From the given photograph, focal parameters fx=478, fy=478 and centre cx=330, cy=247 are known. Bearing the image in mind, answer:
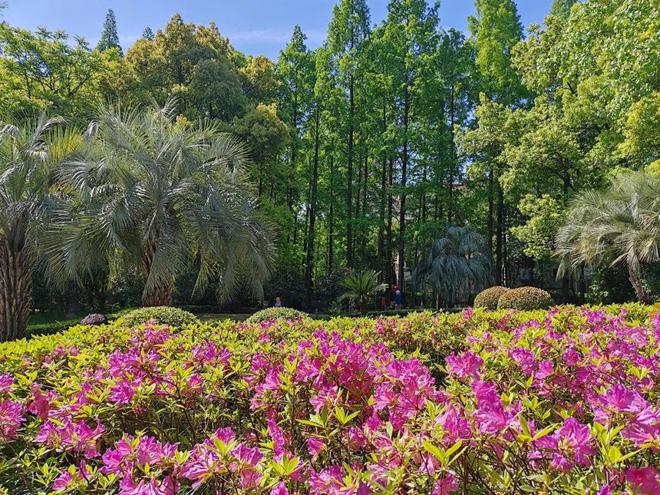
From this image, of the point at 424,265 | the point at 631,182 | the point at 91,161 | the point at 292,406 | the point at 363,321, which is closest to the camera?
the point at 292,406

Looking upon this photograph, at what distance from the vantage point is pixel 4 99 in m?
16.4

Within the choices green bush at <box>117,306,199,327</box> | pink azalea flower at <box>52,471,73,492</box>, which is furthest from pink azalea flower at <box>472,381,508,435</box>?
green bush at <box>117,306,199,327</box>

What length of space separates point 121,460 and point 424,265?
19937mm

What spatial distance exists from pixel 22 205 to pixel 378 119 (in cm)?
1843

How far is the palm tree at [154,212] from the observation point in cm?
905

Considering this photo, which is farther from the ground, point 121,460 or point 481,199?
point 481,199

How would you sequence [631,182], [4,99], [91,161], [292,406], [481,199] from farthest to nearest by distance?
[481,199] → [4,99] → [631,182] → [91,161] → [292,406]

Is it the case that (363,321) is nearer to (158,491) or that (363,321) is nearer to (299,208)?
(158,491)

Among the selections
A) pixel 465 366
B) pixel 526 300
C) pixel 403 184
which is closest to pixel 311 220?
pixel 403 184

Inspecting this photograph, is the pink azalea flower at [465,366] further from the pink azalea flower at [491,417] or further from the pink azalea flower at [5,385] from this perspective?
the pink azalea flower at [5,385]

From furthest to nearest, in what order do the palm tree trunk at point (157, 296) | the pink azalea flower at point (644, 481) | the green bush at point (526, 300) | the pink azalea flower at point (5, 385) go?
the green bush at point (526, 300) < the palm tree trunk at point (157, 296) < the pink azalea flower at point (5, 385) < the pink azalea flower at point (644, 481)

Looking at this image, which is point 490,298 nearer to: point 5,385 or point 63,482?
point 5,385

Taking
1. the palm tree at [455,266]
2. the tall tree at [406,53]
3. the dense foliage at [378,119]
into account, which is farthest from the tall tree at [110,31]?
the palm tree at [455,266]

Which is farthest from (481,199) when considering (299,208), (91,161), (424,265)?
(91,161)
